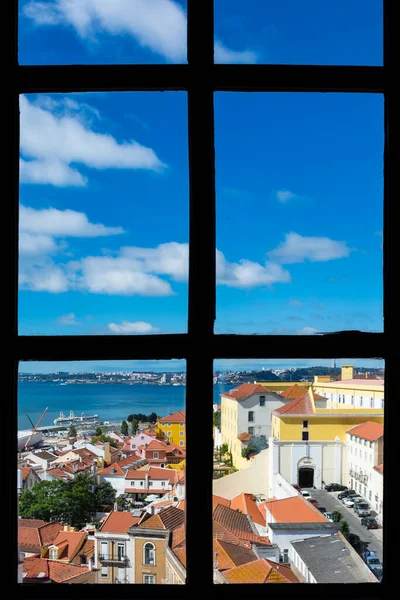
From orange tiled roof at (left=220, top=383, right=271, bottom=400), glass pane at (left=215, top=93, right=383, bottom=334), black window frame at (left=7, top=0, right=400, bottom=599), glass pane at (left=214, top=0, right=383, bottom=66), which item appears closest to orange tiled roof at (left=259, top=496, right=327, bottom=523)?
black window frame at (left=7, top=0, right=400, bottom=599)

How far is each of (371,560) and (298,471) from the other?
0.22 meters

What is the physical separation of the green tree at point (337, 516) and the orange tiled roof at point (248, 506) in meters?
0.14

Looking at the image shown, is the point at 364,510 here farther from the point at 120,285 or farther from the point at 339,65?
the point at 339,65

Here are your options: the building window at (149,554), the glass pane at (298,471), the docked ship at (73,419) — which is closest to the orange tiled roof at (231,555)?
the glass pane at (298,471)

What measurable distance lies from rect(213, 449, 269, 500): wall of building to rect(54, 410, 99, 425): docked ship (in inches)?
10.5

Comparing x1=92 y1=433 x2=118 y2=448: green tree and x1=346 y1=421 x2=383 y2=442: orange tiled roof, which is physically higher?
x1=346 y1=421 x2=383 y2=442: orange tiled roof

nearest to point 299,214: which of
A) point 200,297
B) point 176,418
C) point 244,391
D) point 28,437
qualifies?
point 200,297

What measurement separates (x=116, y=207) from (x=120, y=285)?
0.52 ft

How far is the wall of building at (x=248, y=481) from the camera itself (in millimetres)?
979

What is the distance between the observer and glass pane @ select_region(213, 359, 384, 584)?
0.97 meters

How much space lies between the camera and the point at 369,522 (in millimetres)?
991

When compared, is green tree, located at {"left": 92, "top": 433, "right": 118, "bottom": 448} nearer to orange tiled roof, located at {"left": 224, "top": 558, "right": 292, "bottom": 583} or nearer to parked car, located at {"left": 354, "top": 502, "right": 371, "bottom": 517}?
orange tiled roof, located at {"left": 224, "top": 558, "right": 292, "bottom": 583}

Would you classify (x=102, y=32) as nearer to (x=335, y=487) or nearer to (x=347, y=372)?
(x=347, y=372)
